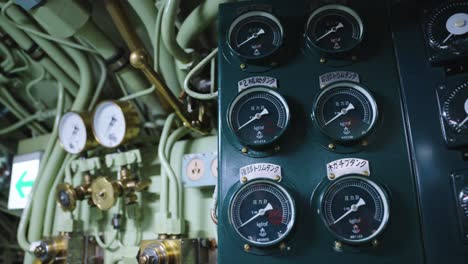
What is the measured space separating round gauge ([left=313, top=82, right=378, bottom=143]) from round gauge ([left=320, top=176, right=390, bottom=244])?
0.12 metres

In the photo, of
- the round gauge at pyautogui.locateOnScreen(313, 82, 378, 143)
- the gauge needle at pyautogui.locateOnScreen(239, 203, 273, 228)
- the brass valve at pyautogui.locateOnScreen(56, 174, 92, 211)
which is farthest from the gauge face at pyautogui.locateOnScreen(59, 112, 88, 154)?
the round gauge at pyautogui.locateOnScreen(313, 82, 378, 143)

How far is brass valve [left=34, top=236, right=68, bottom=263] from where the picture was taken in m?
1.41

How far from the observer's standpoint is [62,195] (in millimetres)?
1452

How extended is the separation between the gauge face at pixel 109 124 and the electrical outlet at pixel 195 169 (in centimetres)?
30

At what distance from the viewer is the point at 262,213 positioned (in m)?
0.93

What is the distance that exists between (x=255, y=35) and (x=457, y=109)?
555 mm

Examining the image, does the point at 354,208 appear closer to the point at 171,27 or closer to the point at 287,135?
the point at 287,135

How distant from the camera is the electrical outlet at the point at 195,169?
1.29m

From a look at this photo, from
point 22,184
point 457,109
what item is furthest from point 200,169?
point 22,184

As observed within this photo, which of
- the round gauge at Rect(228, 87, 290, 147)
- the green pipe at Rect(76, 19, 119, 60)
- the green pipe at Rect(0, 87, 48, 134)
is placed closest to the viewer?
the round gauge at Rect(228, 87, 290, 147)

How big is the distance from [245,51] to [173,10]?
0.28 m

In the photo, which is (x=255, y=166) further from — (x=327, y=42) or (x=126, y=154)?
(x=126, y=154)

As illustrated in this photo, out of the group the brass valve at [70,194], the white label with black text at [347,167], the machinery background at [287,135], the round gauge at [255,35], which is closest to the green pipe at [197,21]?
the machinery background at [287,135]

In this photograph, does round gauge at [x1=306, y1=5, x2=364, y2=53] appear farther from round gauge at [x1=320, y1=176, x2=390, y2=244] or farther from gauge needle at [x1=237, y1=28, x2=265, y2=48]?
round gauge at [x1=320, y1=176, x2=390, y2=244]
